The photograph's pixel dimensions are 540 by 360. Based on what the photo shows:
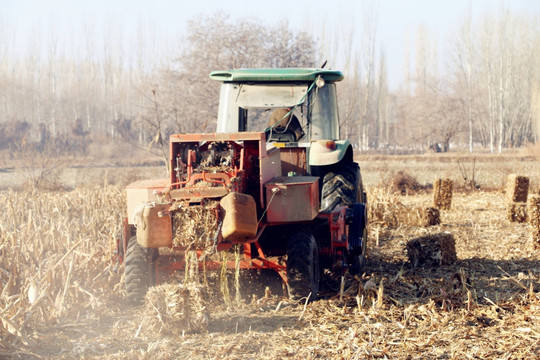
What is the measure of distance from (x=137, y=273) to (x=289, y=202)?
1.62 m

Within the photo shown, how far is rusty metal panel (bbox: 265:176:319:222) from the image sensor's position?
6.14 meters

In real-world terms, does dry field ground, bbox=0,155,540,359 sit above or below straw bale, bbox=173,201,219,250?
below

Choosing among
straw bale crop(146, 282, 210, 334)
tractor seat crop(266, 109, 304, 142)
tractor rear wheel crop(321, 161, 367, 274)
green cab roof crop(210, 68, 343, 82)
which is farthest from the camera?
tractor seat crop(266, 109, 304, 142)

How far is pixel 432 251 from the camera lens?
8234 millimetres

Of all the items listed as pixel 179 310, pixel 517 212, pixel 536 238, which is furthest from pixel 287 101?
pixel 517 212

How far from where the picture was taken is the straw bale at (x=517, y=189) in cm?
1338

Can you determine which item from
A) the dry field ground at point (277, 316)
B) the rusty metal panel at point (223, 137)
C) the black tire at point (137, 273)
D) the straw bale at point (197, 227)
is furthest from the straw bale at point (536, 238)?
the black tire at point (137, 273)

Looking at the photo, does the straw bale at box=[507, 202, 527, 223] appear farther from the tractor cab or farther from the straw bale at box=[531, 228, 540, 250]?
the tractor cab

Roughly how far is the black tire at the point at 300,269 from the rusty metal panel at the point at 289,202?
25 cm

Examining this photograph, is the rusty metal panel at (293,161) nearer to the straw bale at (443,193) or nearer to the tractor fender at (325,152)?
the tractor fender at (325,152)

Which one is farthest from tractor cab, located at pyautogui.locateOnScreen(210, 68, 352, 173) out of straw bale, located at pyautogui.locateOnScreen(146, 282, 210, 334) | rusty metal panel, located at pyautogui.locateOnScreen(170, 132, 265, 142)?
straw bale, located at pyautogui.locateOnScreen(146, 282, 210, 334)

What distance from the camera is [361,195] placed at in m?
8.99

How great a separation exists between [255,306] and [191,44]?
77.3 ft

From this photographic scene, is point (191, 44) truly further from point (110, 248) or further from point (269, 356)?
point (269, 356)
